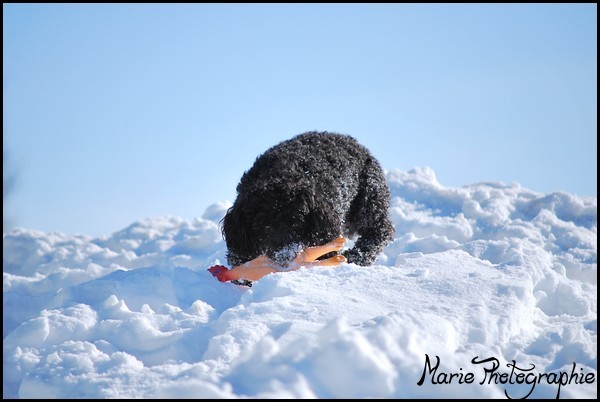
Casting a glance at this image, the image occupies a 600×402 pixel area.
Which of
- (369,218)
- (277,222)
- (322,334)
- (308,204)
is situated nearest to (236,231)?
(277,222)

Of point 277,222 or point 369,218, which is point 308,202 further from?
point 369,218

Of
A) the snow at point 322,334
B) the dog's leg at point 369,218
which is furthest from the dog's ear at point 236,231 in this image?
the dog's leg at point 369,218

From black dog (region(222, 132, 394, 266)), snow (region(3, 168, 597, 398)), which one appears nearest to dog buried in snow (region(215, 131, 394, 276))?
black dog (region(222, 132, 394, 266))

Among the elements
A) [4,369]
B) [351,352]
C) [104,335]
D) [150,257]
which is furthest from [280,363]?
[150,257]

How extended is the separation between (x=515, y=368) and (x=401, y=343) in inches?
22.2

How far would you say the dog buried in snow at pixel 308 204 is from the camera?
4078 millimetres

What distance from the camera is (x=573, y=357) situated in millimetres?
2543

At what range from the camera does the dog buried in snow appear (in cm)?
408

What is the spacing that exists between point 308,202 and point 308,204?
0.6 inches

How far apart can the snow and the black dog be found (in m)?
0.45

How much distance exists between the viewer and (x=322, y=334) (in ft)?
7.25

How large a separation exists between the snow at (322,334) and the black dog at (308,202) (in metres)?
0.45

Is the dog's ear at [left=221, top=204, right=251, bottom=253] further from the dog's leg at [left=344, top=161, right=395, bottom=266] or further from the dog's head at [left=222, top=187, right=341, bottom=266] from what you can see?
the dog's leg at [left=344, top=161, right=395, bottom=266]

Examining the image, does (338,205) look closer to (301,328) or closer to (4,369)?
(301,328)
